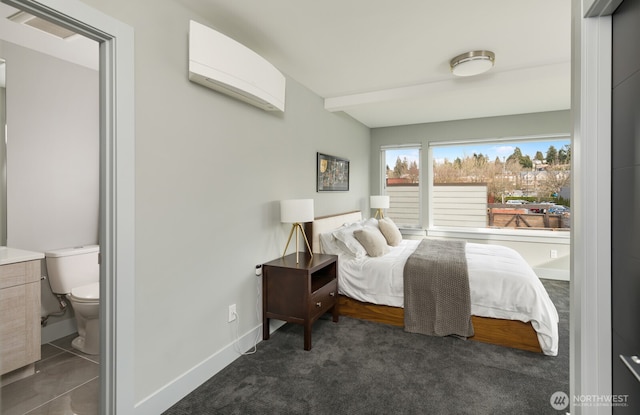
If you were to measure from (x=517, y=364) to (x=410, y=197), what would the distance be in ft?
11.5

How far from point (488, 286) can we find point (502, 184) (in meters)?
2.95

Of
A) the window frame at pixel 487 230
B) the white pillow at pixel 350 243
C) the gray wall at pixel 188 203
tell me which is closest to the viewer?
the gray wall at pixel 188 203

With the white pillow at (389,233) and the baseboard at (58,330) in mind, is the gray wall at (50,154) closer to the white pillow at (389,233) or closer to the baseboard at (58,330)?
the baseboard at (58,330)

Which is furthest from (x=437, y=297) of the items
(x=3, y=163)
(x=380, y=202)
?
(x=3, y=163)

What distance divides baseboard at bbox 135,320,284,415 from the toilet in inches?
38.7

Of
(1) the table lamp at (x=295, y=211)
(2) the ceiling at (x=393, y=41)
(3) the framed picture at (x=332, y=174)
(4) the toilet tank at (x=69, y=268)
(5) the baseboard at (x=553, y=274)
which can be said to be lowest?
(5) the baseboard at (x=553, y=274)

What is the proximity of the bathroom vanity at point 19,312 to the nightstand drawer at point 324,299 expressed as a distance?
1983 millimetres

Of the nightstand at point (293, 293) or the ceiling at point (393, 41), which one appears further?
the nightstand at point (293, 293)

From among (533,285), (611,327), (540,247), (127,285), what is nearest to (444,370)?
(533,285)

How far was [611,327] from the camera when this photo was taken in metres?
1.19

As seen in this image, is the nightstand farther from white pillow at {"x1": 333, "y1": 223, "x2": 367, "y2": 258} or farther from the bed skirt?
the bed skirt

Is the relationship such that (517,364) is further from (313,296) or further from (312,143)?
(312,143)

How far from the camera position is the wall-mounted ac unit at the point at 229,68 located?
6.52 feet

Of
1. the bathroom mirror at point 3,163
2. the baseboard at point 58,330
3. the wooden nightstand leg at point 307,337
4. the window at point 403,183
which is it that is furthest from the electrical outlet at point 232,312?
the window at point 403,183
